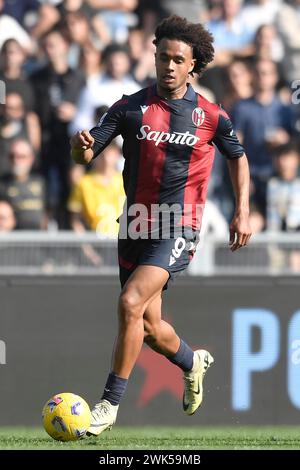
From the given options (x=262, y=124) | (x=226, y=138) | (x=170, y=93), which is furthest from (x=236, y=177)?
(x=262, y=124)

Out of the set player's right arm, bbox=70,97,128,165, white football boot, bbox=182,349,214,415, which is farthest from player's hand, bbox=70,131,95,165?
white football boot, bbox=182,349,214,415

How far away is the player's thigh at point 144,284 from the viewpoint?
275 inches

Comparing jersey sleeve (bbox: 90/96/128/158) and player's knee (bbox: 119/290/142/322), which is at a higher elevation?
jersey sleeve (bbox: 90/96/128/158)

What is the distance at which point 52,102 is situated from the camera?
11.9 meters

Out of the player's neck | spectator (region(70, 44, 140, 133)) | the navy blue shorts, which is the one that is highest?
spectator (region(70, 44, 140, 133))

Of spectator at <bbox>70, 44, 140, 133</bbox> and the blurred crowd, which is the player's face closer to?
the blurred crowd

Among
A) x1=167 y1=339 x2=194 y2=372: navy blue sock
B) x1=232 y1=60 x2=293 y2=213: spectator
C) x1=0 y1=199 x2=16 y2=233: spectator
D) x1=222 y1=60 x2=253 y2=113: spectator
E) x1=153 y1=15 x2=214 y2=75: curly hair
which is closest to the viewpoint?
x1=153 y1=15 x2=214 y2=75: curly hair

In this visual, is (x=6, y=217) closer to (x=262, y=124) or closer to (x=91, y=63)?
(x=91, y=63)

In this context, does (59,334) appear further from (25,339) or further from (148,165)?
(148,165)

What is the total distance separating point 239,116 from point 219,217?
4.50ft

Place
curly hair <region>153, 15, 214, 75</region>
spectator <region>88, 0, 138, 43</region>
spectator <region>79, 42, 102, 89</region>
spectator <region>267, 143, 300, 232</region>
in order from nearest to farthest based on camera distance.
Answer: curly hair <region>153, 15, 214, 75</region>
spectator <region>267, 143, 300, 232</region>
spectator <region>79, 42, 102, 89</region>
spectator <region>88, 0, 138, 43</region>

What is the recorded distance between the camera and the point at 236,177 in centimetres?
764

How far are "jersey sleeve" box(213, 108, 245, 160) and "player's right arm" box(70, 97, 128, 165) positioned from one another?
663mm

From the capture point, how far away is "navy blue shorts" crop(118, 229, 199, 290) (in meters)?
7.27
